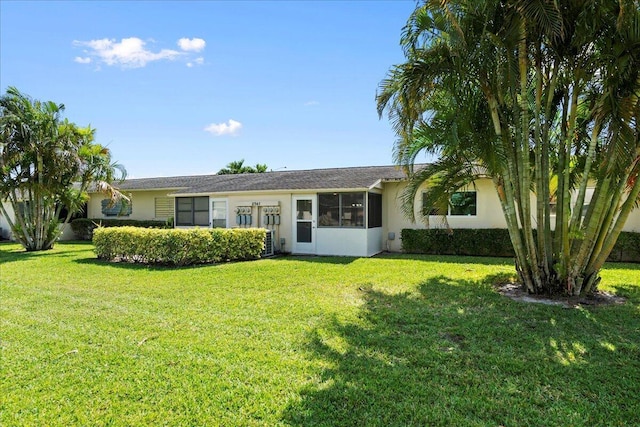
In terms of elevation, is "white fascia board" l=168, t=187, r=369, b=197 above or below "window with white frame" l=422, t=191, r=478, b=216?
above

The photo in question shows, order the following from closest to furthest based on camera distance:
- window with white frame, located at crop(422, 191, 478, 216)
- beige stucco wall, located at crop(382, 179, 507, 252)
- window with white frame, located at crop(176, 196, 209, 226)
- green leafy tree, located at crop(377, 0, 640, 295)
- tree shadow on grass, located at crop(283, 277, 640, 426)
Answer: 1. tree shadow on grass, located at crop(283, 277, 640, 426)
2. green leafy tree, located at crop(377, 0, 640, 295)
3. beige stucco wall, located at crop(382, 179, 507, 252)
4. window with white frame, located at crop(422, 191, 478, 216)
5. window with white frame, located at crop(176, 196, 209, 226)

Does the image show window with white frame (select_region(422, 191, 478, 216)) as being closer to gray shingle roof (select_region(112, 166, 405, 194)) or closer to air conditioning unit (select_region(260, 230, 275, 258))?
gray shingle roof (select_region(112, 166, 405, 194))

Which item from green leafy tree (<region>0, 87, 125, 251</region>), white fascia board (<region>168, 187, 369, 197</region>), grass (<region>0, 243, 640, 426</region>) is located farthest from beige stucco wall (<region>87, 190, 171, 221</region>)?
grass (<region>0, 243, 640, 426</region>)

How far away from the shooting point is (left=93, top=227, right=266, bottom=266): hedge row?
436 inches

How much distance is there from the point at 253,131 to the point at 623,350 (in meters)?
21.3

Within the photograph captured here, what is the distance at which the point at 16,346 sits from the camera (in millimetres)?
4543

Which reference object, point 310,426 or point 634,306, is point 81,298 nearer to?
point 310,426

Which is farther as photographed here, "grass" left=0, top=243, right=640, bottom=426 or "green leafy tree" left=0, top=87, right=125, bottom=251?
"green leafy tree" left=0, top=87, right=125, bottom=251

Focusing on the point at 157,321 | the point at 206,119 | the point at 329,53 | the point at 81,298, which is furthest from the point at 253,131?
the point at 157,321

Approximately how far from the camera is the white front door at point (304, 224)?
1404 centimetres

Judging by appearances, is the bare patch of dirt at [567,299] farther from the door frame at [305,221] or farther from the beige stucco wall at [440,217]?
the door frame at [305,221]

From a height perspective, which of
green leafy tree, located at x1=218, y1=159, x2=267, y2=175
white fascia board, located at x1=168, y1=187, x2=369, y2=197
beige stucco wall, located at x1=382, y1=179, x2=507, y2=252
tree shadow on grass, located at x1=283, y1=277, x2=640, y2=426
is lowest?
tree shadow on grass, located at x1=283, y1=277, x2=640, y2=426

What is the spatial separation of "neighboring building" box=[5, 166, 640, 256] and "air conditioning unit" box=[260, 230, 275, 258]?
1.57 feet

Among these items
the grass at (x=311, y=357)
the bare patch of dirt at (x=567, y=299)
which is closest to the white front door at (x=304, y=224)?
the grass at (x=311, y=357)
